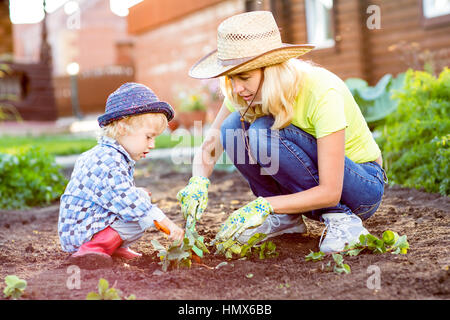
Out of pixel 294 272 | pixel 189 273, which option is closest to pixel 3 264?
pixel 189 273

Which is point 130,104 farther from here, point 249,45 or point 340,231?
point 340,231

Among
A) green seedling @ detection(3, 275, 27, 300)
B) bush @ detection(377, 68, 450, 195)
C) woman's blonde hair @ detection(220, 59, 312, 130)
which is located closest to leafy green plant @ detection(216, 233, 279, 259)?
woman's blonde hair @ detection(220, 59, 312, 130)

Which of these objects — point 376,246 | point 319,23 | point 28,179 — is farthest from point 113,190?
point 319,23

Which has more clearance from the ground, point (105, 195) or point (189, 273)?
point (105, 195)

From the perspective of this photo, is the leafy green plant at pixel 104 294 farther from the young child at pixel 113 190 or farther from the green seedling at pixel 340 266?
the green seedling at pixel 340 266

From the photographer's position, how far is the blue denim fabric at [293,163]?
7.71 ft

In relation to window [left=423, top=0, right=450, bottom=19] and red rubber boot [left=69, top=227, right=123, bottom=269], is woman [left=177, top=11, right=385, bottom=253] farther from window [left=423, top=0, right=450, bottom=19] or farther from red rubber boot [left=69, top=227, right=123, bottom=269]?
window [left=423, top=0, right=450, bottom=19]

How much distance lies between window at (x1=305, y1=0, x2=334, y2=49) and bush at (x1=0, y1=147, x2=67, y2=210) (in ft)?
15.5

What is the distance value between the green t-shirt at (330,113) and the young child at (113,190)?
1.93 feet

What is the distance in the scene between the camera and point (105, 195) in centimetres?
216

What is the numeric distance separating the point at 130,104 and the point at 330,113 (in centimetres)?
81

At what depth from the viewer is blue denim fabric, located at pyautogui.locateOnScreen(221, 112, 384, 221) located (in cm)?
235
